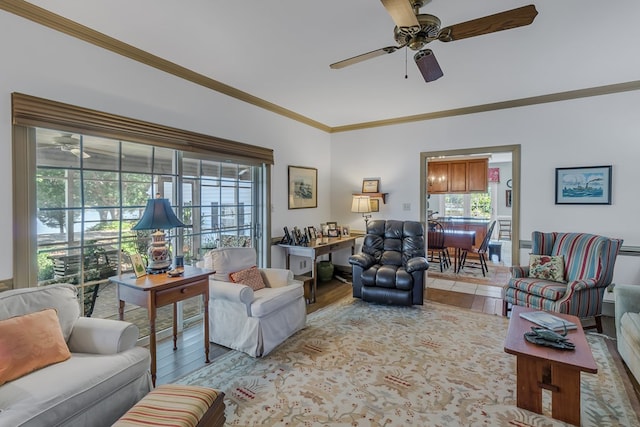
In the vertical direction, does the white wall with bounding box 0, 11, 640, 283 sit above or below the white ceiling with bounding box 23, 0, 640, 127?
below

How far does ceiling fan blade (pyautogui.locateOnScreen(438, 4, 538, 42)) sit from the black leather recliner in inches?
100

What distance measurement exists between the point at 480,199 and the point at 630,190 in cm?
582

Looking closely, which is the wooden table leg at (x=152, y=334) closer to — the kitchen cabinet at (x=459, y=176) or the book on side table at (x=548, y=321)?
the book on side table at (x=548, y=321)

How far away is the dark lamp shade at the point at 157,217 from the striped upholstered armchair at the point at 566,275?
3621mm

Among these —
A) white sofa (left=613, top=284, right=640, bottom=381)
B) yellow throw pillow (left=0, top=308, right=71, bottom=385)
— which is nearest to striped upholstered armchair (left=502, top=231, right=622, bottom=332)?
white sofa (left=613, top=284, right=640, bottom=381)

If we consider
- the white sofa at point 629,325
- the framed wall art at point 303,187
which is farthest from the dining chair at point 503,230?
the white sofa at point 629,325

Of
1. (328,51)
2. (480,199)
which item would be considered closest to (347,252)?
(328,51)

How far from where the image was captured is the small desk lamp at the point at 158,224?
246cm

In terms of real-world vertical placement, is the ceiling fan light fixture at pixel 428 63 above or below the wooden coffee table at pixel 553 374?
above

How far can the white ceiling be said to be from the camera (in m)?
2.20

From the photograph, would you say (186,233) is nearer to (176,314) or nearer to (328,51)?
(176,314)

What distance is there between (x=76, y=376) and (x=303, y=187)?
12.6 ft

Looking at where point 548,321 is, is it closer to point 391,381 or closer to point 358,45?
point 391,381

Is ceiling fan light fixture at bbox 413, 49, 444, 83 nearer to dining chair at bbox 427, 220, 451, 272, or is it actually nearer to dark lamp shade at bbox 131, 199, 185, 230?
dark lamp shade at bbox 131, 199, 185, 230
